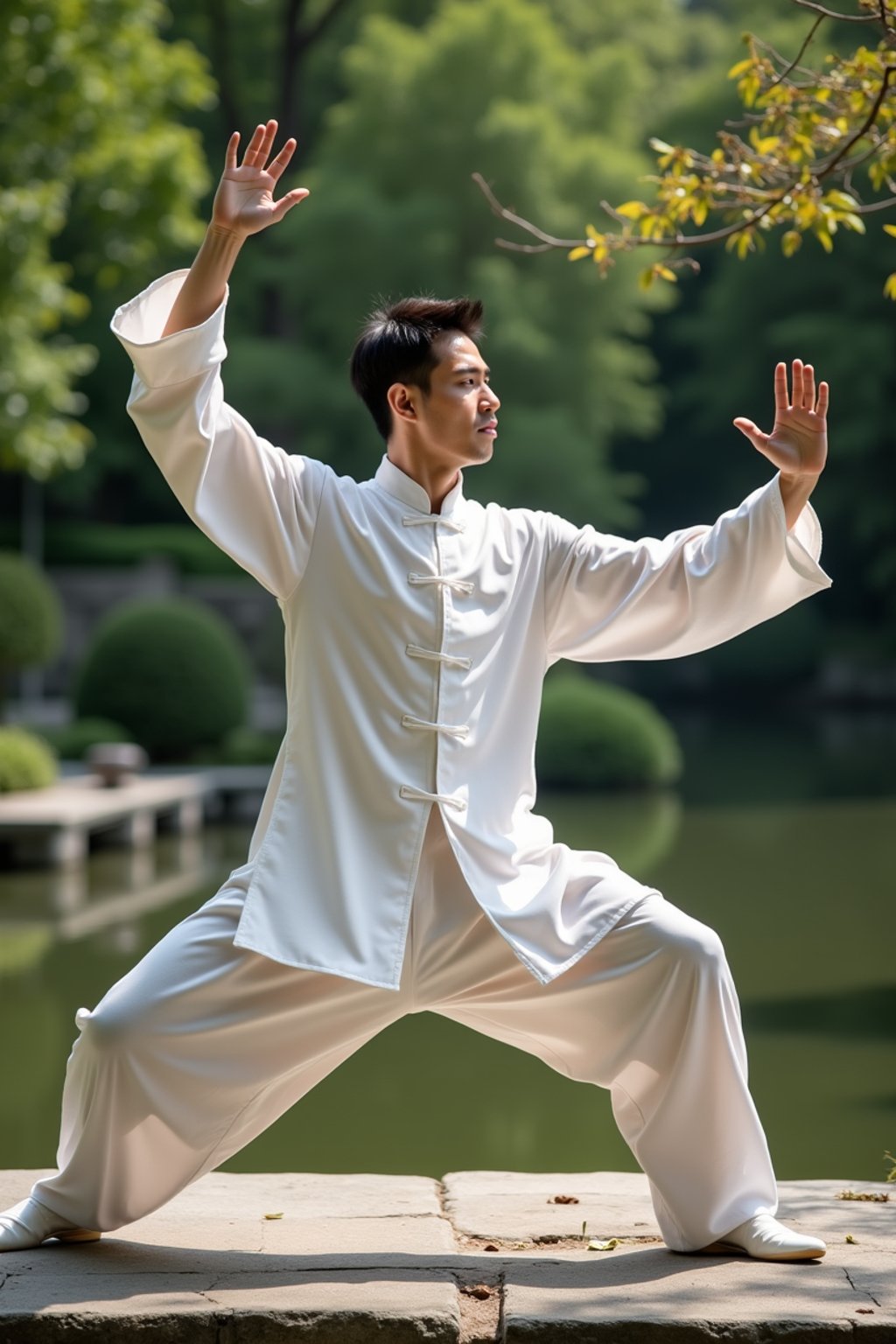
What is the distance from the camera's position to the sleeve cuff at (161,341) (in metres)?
3.02

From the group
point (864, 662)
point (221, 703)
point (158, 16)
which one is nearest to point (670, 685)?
point (864, 662)

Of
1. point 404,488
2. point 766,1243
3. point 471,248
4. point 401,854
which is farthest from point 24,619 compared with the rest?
point 766,1243

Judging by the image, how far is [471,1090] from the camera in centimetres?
624

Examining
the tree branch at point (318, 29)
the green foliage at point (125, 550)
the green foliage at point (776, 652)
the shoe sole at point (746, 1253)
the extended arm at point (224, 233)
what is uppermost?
the tree branch at point (318, 29)

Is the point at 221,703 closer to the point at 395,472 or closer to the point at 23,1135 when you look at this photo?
the point at 23,1135

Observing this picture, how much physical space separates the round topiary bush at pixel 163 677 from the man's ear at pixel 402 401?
1239cm

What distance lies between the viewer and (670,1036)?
3090 millimetres

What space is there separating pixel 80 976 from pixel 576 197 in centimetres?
1638

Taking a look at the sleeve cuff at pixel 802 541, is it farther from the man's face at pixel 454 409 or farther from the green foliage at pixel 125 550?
the green foliage at pixel 125 550

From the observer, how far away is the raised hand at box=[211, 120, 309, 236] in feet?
10.1

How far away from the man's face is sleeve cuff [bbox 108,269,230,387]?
1.35 ft

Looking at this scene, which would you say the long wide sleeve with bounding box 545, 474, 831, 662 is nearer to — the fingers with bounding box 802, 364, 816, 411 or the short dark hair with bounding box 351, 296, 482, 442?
the fingers with bounding box 802, 364, 816, 411

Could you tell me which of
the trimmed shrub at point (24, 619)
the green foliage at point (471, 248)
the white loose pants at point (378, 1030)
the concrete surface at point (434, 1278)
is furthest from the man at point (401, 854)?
the green foliage at point (471, 248)

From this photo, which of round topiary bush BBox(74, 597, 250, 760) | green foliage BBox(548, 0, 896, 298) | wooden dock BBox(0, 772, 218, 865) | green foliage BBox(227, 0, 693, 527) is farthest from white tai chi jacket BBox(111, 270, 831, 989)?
green foliage BBox(227, 0, 693, 527)
